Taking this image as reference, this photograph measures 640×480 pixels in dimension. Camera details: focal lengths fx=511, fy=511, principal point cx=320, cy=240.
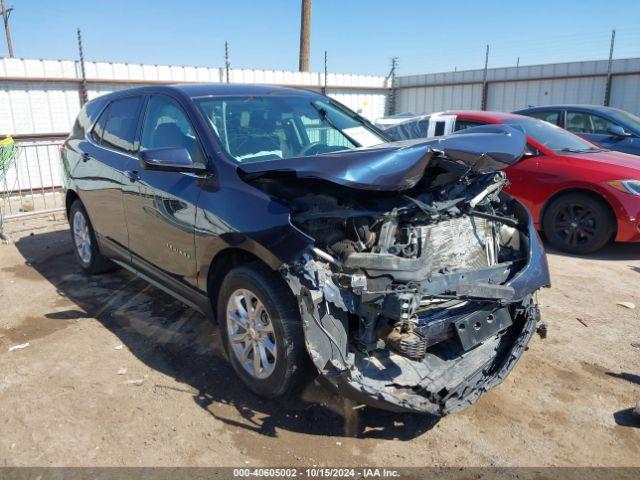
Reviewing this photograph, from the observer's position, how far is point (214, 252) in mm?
3195

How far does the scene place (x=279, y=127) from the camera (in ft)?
12.5

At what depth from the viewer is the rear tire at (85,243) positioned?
523 cm

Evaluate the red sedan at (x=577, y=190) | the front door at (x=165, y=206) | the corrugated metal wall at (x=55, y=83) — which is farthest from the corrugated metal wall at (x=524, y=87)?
the front door at (x=165, y=206)

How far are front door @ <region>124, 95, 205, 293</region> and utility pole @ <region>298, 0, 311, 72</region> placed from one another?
16140 millimetres

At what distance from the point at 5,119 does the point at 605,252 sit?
10.4 meters

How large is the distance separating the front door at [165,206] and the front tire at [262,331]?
49 cm

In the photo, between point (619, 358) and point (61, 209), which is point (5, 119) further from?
point (619, 358)

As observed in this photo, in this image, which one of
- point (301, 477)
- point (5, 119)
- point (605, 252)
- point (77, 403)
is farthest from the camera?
point (5, 119)

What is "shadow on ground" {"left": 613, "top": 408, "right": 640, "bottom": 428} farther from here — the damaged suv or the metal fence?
the metal fence

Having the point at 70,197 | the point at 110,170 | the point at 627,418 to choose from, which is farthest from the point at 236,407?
the point at 70,197

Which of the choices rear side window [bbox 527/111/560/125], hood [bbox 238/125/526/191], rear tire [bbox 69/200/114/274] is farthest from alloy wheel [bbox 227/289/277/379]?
rear side window [bbox 527/111/560/125]

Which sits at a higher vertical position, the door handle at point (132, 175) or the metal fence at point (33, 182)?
the door handle at point (132, 175)

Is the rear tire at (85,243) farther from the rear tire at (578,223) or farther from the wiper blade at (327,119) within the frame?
the rear tire at (578,223)

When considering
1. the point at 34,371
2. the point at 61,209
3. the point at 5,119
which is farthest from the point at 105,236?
the point at 5,119
